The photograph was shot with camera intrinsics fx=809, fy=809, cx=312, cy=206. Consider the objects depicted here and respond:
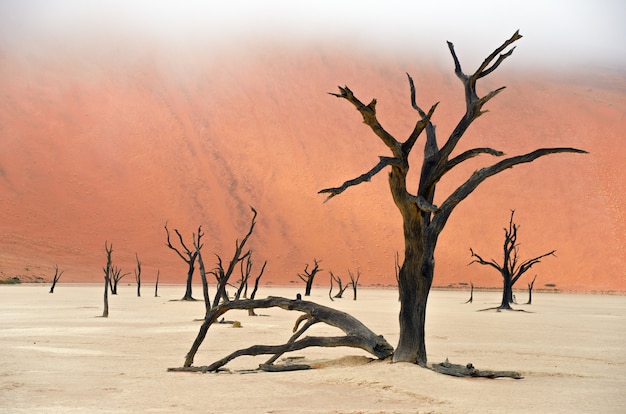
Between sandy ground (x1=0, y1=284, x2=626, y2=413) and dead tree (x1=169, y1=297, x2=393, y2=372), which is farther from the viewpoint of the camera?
dead tree (x1=169, y1=297, x2=393, y2=372)

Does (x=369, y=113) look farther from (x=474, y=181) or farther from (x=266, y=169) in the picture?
(x=266, y=169)

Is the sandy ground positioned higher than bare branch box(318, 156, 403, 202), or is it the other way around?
bare branch box(318, 156, 403, 202)

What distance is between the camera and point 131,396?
28.7ft

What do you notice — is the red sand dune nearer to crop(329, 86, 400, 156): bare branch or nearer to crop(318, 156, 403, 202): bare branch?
crop(329, 86, 400, 156): bare branch

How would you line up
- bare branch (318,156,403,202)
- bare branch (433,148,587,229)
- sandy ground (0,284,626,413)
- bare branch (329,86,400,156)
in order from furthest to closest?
bare branch (433,148,587,229), bare branch (329,86,400,156), bare branch (318,156,403,202), sandy ground (0,284,626,413)

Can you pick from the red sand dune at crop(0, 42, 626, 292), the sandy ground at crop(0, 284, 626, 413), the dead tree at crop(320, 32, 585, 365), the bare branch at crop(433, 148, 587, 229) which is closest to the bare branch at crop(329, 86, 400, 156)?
the dead tree at crop(320, 32, 585, 365)

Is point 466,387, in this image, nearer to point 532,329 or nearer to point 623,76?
point 532,329

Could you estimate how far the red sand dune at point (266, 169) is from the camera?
71.3 metres

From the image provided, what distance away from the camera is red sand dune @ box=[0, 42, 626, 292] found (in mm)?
71312

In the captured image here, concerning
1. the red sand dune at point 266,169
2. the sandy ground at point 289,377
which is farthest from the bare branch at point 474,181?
the red sand dune at point 266,169

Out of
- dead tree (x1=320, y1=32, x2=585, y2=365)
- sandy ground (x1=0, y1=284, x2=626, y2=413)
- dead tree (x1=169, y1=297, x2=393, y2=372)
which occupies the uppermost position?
dead tree (x1=320, y1=32, x2=585, y2=365)

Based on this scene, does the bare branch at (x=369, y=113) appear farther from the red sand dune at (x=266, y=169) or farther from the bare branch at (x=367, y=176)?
the red sand dune at (x=266, y=169)

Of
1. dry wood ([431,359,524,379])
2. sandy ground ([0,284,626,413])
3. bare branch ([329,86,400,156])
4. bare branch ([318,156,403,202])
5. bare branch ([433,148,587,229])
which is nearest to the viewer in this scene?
sandy ground ([0,284,626,413])

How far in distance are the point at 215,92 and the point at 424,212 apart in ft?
268
